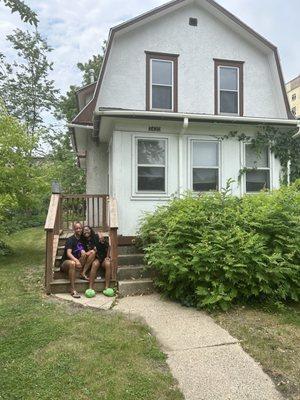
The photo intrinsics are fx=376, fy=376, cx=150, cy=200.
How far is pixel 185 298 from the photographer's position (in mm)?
6266

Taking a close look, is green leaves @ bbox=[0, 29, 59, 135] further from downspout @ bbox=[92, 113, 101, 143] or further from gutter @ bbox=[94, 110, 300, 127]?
gutter @ bbox=[94, 110, 300, 127]

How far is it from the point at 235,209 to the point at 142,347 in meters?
3.37

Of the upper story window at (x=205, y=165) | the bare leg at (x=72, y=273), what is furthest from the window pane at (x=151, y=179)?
the bare leg at (x=72, y=273)

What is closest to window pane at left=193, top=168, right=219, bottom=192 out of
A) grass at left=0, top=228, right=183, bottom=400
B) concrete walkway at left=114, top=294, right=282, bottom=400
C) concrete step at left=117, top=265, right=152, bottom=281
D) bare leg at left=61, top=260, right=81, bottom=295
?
concrete step at left=117, top=265, right=152, bottom=281

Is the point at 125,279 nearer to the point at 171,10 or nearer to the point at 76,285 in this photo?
the point at 76,285

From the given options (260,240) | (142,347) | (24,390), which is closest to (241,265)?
(260,240)

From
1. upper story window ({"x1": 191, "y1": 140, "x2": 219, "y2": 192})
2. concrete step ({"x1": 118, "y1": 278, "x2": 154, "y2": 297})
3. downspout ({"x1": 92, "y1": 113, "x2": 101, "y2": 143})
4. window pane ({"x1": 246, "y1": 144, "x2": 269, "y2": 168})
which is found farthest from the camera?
window pane ({"x1": 246, "y1": 144, "x2": 269, "y2": 168})

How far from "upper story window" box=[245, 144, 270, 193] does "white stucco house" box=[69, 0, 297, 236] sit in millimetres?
26

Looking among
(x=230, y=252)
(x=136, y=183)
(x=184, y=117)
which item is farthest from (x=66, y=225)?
(x=230, y=252)

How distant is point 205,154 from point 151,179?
5.14 ft

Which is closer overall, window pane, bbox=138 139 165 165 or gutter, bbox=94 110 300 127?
gutter, bbox=94 110 300 127

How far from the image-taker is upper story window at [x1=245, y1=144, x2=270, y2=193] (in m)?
9.76

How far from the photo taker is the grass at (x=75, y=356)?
11.5 ft

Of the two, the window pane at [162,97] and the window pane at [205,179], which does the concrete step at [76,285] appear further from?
the window pane at [162,97]
